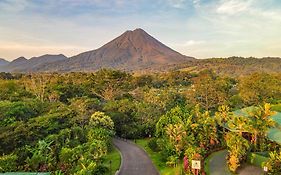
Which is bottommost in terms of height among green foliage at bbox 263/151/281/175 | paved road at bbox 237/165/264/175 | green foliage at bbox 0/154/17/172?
paved road at bbox 237/165/264/175

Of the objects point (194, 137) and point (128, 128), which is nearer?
point (194, 137)

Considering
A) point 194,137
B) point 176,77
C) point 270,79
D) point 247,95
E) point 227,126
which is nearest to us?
point 194,137

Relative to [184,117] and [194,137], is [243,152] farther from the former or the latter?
[184,117]

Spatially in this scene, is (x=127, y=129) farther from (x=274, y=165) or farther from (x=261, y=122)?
(x=274, y=165)

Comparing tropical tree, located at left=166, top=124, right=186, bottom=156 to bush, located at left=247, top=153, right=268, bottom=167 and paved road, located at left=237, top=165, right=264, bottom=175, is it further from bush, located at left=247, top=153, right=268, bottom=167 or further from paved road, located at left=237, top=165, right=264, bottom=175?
bush, located at left=247, top=153, right=268, bottom=167

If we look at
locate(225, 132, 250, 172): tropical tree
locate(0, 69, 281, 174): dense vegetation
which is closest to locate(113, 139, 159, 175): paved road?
locate(0, 69, 281, 174): dense vegetation

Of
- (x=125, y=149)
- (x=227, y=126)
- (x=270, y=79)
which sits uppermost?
(x=270, y=79)

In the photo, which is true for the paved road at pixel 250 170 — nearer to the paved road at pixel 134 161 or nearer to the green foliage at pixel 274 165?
the green foliage at pixel 274 165

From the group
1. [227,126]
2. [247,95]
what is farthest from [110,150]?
[247,95]
